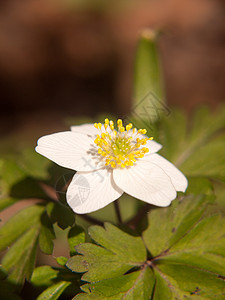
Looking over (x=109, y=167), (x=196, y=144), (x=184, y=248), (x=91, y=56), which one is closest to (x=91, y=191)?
(x=109, y=167)

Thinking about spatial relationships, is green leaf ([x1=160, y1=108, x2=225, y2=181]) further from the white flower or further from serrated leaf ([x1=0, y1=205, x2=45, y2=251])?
serrated leaf ([x1=0, y1=205, x2=45, y2=251])

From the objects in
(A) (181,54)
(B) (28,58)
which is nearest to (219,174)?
(A) (181,54)

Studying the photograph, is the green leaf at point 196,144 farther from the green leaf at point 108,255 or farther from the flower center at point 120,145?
the green leaf at point 108,255

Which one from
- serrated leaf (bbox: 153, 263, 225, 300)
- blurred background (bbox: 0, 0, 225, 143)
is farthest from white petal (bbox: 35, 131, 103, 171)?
blurred background (bbox: 0, 0, 225, 143)

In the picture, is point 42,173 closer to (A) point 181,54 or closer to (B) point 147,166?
(B) point 147,166

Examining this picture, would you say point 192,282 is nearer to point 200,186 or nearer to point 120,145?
point 200,186
